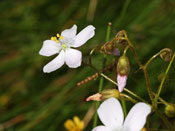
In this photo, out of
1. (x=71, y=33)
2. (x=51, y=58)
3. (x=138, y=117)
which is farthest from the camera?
(x=51, y=58)

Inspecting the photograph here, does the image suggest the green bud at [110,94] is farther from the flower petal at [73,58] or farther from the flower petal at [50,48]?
the flower petal at [50,48]

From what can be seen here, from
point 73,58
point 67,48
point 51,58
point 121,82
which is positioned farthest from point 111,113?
point 51,58

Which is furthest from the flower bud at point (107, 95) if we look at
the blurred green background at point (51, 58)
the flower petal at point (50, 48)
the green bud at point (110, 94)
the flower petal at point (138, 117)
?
the blurred green background at point (51, 58)

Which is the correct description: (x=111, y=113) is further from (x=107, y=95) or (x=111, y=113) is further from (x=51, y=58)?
(x=51, y=58)

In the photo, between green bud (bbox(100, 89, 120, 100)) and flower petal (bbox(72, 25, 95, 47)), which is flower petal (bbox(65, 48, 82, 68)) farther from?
green bud (bbox(100, 89, 120, 100))

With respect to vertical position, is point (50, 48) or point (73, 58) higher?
point (50, 48)

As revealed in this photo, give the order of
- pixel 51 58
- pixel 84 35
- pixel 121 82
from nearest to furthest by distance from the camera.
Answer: pixel 121 82, pixel 84 35, pixel 51 58

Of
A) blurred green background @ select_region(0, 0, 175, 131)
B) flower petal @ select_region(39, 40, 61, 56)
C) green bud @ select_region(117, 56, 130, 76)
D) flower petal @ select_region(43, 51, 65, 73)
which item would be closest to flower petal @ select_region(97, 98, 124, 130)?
green bud @ select_region(117, 56, 130, 76)
